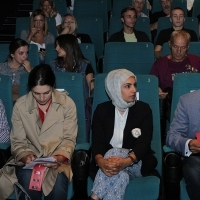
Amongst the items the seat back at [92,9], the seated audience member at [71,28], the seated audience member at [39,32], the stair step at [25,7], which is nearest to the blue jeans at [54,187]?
the seated audience member at [39,32]

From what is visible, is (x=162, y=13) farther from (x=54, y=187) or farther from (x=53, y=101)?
(x=54, y=187)

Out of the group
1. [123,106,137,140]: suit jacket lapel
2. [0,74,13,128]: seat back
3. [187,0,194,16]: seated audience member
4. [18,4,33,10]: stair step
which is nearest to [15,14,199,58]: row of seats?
[187,0,194,16]: seated audience member

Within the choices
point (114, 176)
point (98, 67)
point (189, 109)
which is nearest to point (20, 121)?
point (114, 176)

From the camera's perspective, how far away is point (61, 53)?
427 centimetres

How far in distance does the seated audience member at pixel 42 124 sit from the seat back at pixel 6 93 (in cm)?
24

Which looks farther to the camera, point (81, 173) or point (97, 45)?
point (97, 45)

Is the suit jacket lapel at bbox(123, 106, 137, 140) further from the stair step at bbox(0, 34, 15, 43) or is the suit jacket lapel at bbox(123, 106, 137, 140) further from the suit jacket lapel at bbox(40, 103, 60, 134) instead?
the stair step at bbox(0, 34, 15, 43)

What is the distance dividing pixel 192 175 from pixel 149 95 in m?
0.72

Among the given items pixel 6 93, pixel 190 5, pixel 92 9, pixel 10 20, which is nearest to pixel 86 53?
pixel 6 93

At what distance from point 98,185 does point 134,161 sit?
0.89 ft

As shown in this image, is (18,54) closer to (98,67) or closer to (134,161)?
(98,67)

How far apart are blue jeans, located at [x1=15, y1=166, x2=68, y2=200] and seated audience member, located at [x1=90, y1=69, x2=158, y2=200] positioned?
18 centimetres

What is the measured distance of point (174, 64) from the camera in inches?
172

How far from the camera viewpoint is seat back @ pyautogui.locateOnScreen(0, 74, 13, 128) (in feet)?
11.8
